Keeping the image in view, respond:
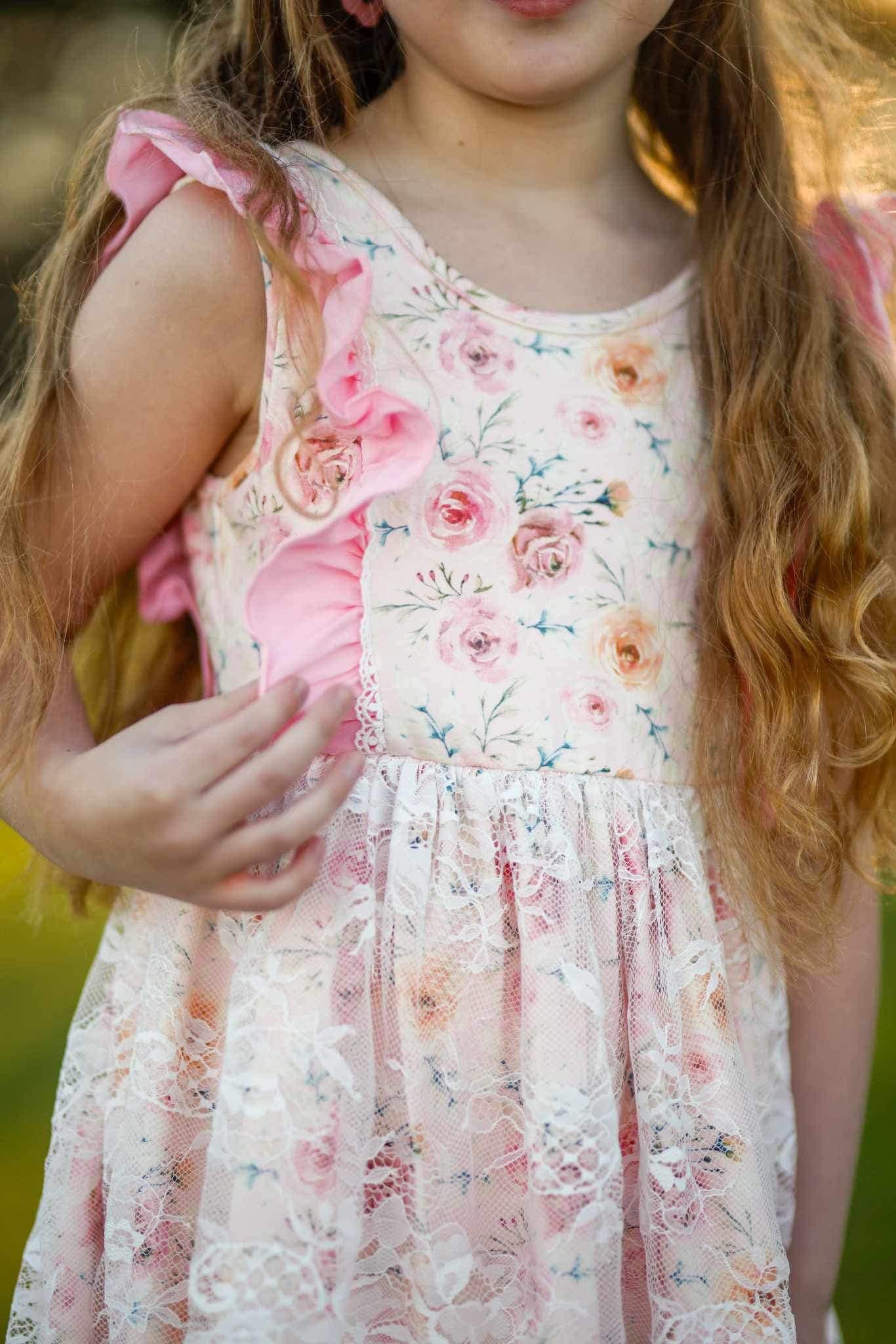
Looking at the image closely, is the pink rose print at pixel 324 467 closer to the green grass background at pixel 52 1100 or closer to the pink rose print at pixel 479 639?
the pink rose print at pixel 479 639

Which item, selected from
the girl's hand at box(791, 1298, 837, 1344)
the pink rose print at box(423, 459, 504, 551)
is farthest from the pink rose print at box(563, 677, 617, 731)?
the girl's hand at box(791, 1298, 837, 1344)

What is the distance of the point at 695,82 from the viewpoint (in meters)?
1.11

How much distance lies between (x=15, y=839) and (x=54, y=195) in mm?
1683

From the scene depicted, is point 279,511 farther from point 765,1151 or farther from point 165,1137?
point 765,1151

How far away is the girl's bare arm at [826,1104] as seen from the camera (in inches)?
39.3

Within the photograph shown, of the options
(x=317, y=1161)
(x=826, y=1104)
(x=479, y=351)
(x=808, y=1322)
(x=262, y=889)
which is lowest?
(x=808, y=1322)

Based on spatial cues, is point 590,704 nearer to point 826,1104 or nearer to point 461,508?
point 461,508

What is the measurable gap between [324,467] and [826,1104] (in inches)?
25.1

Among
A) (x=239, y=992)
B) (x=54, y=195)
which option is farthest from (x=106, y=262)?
(x=239, y=992)

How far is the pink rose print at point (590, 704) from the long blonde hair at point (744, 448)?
83mm

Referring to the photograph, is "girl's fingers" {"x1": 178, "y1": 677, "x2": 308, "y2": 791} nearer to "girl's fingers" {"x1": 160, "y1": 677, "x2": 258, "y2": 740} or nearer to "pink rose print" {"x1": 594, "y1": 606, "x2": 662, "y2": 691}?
"girl's fingers" {"x1": 160, "y1": 677, "x2": 258, "y2": 740}

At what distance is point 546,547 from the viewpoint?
0.89 meters
